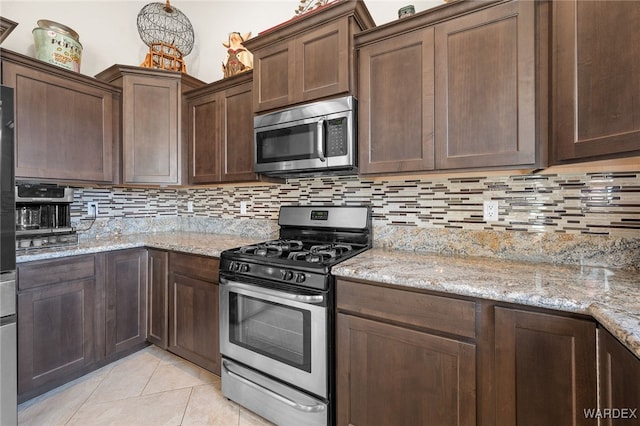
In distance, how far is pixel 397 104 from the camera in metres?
1.54

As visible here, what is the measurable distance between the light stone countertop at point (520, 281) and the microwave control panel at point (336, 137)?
0.62 m

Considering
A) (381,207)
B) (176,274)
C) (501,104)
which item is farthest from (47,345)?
(501,104)

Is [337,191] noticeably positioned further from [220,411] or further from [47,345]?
[47,345]

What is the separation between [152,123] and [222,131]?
0.65 metres

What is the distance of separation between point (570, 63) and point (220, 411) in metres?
2.42

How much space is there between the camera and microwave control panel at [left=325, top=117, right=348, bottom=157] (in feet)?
5.38

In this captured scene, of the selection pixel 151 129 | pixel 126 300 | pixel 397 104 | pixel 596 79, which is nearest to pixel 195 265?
pixel 126 300

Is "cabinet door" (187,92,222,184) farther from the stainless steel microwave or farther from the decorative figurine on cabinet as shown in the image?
the stainless steel microwave

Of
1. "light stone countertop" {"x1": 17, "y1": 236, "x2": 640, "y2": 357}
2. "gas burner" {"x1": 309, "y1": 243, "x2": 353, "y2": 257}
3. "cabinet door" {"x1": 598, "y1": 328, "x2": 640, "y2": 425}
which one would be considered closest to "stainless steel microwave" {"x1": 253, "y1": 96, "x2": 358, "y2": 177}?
"gas burner" {"x1": 309, "y1": 243, "x2": 353, "y2": 257}

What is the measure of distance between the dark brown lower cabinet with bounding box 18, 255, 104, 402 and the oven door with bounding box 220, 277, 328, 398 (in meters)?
1.02

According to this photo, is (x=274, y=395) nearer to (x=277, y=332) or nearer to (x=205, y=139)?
(x=277, y=332)

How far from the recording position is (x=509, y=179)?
156 centimetres

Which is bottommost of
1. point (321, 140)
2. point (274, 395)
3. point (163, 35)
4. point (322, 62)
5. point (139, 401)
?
point (139, 401)

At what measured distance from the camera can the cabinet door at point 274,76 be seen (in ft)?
5.90
